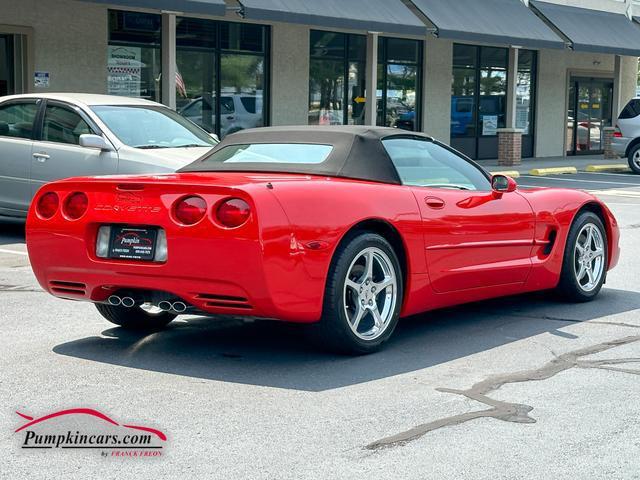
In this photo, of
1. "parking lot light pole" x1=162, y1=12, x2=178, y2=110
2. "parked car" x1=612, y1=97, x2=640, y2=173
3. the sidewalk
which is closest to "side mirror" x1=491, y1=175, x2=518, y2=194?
"parking lot light pole" x1=162, y1=12, x2=178, y2=110

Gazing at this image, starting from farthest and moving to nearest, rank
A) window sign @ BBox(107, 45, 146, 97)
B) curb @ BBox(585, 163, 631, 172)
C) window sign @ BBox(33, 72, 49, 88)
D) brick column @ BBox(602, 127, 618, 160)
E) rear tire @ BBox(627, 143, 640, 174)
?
brick column @ BBox(602, 127, 618, 160) → curb @ BBox(585, 163, 631, 172) → rear tire @ BBox(627, 143, 640, 174) → window sign @ BBox(107, 45, 146, 97) → window sign @ BBox(33, 72, 49, 88)

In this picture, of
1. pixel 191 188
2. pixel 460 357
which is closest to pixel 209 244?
pixel 191 188

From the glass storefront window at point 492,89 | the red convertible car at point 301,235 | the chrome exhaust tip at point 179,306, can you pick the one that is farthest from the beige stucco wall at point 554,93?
the chrome exhaust tip at point 179,306

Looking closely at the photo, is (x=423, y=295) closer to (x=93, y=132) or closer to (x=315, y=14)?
(x=93, y=132)

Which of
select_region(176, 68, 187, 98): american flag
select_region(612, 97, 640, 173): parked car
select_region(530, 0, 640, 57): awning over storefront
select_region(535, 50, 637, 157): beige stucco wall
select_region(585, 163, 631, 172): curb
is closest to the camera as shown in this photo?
select_region(176, 68, 187, 98): american flag

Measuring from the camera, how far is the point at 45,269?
653 cm

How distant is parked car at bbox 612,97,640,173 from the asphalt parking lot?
1920cm

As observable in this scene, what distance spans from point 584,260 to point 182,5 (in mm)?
10672

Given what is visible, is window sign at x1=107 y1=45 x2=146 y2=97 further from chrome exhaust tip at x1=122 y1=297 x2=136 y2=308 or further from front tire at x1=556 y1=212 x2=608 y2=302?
chrome exhaust tip at x1=122 y1=297 x2=136 y2=308

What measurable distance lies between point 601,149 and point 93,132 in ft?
80.2

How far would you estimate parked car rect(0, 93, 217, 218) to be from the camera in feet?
37.6

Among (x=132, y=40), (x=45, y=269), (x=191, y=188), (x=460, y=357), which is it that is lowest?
(x=460, y=357)

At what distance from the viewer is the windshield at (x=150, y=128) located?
38.7ft

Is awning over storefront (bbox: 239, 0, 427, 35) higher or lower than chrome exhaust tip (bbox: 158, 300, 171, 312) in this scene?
higher
